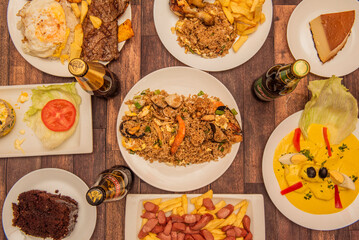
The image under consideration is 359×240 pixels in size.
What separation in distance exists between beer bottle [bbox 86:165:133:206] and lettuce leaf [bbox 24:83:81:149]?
52 centimetres

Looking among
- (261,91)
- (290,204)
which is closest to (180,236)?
(290,204)

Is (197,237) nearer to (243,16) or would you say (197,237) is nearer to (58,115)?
(58,115)

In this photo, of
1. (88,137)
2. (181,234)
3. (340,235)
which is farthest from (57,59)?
(340,235)

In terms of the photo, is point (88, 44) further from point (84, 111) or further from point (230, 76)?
point (230, 76)

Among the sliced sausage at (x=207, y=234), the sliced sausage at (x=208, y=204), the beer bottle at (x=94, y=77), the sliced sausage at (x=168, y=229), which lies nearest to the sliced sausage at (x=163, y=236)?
the sliced sausage at (x=168, y=229)

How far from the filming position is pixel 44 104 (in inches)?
90.7

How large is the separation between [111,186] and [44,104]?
1007 mm

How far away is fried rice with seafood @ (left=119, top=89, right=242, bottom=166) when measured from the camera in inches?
84.4

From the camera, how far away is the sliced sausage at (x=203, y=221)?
2119mm

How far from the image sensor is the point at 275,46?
2385mm

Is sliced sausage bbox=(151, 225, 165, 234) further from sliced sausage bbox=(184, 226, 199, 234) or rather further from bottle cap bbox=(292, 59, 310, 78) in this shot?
bottle cap bbox=(292, 59, 310, 78)

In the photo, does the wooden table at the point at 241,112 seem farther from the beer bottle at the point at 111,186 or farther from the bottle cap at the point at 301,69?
the bottle cap at the point at 301,69

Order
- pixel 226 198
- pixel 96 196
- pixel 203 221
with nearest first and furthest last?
1. pixel 96 196
2. pixel 203 221
3. pixel 226 198

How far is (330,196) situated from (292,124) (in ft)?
2.32
